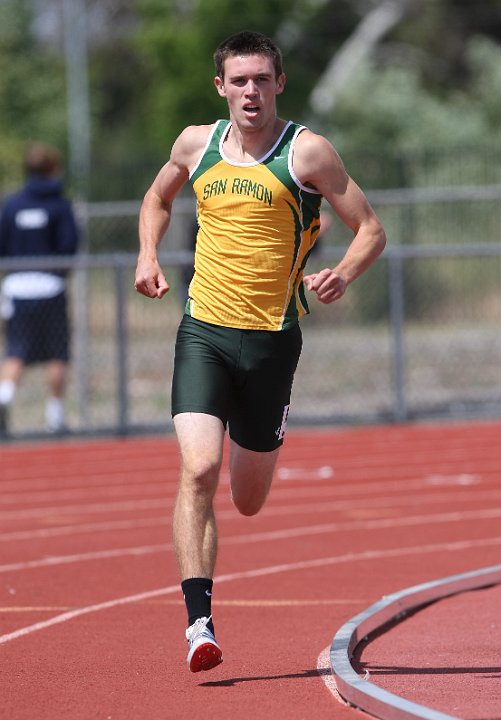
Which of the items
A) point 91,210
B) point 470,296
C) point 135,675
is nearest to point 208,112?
point 91,210

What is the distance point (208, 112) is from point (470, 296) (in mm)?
18813

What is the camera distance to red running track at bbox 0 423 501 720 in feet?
19.2

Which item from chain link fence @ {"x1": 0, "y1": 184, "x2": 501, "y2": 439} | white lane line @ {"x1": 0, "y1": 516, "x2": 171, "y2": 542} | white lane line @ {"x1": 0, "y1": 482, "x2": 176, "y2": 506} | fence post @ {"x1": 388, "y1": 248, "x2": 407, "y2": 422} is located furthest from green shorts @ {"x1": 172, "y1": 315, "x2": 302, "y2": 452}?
fence post @ {"x1": 388, "y1": 248, "x2": 407, "y2": 422}

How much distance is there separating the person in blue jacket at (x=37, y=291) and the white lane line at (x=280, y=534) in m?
5.38

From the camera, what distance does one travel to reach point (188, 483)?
6.07 meters

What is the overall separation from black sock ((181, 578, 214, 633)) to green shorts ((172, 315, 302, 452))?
2.18ft

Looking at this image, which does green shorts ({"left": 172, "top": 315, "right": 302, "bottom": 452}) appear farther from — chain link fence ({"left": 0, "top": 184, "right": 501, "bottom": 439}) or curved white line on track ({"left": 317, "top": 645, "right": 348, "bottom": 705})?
chain link fence ({"left": 0, "top": 184, "right": 501, "bottom": 439})

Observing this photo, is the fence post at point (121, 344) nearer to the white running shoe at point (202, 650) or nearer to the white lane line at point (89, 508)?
the white lane line at point (89, 508)

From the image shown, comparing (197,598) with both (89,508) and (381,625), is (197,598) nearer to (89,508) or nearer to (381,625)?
(381,625)

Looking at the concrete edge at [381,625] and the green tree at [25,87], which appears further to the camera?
the green tree at [25,87]

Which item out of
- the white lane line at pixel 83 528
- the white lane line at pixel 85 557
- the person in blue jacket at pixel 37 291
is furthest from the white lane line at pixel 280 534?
the person in blue jacket at pixel 37 291

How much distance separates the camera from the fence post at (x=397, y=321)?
1588 centimetres

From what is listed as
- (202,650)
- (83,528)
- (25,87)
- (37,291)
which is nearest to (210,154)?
A: (202,650)

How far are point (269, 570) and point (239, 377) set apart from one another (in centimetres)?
267
